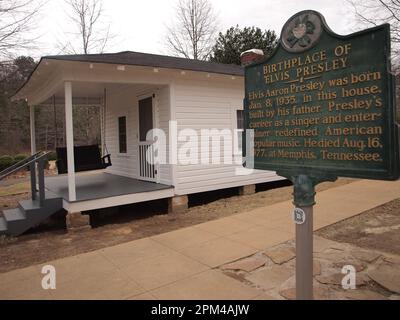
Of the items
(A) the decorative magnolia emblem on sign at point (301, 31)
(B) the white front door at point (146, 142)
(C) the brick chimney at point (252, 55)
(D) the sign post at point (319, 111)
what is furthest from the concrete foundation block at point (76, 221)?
(C) the brick chimney at point (252, 55)

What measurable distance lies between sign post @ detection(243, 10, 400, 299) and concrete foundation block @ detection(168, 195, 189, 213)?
456cm

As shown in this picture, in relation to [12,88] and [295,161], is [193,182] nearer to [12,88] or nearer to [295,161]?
[295,161]

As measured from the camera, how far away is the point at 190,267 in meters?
4.18

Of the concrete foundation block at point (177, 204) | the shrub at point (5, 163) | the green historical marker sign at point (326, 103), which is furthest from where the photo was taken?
the shrub at point (5, 163)

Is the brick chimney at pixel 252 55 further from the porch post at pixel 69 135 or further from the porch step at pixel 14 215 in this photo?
the porch step at pixel 14 215

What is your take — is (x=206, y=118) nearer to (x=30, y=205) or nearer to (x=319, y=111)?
(x=30, y=205)

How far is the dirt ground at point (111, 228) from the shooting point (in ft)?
17.1

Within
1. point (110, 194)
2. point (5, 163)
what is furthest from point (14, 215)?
point (5, 163)

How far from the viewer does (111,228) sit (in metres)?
6.54

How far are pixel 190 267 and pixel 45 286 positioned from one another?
1.63 m

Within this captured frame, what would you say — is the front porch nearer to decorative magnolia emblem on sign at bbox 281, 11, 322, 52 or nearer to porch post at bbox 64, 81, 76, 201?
porch post at bbox 64, 81, 76, 201

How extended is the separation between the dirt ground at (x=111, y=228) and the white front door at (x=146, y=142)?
80cm

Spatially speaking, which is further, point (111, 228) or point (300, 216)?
point (111, 228)

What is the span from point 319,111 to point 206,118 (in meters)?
5.70
